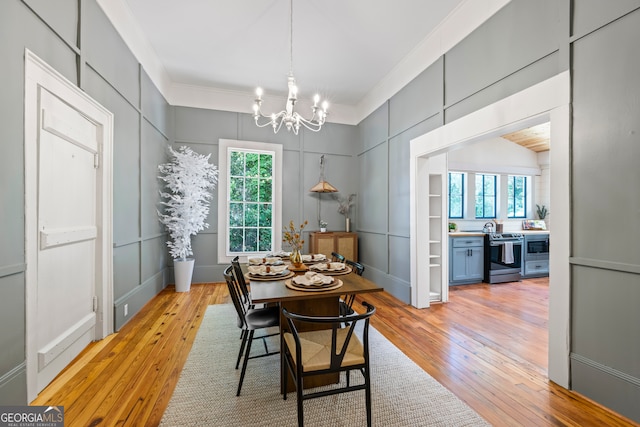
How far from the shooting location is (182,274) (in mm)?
4648

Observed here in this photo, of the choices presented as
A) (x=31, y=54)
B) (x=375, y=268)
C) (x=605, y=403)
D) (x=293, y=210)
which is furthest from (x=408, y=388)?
(x=293, y=210)

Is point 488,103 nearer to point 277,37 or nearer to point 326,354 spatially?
point 277,37

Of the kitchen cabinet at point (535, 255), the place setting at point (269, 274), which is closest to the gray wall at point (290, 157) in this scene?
the place setting at point (269, 274)

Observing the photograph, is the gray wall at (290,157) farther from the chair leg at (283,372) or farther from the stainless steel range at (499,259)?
the chair leg at (283,372)

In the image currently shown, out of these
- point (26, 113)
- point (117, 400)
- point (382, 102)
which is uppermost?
point (382, 102)

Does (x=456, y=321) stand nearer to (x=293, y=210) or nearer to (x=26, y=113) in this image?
(x=293, y=210)

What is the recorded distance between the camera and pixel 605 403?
6.17 ft

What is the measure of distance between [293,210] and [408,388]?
3.98 meters

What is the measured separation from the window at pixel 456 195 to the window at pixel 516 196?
1279 mm

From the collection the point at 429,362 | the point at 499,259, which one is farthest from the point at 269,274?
the point at 499,259

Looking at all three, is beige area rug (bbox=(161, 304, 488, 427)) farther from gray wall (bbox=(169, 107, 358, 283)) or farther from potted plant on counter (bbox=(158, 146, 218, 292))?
gray wall (bbox=(169, 107, 358, 283))

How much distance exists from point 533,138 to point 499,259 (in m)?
2.90

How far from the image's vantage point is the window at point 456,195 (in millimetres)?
6277

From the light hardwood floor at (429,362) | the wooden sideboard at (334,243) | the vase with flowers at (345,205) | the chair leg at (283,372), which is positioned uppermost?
the vase with flowers at (345,205)
